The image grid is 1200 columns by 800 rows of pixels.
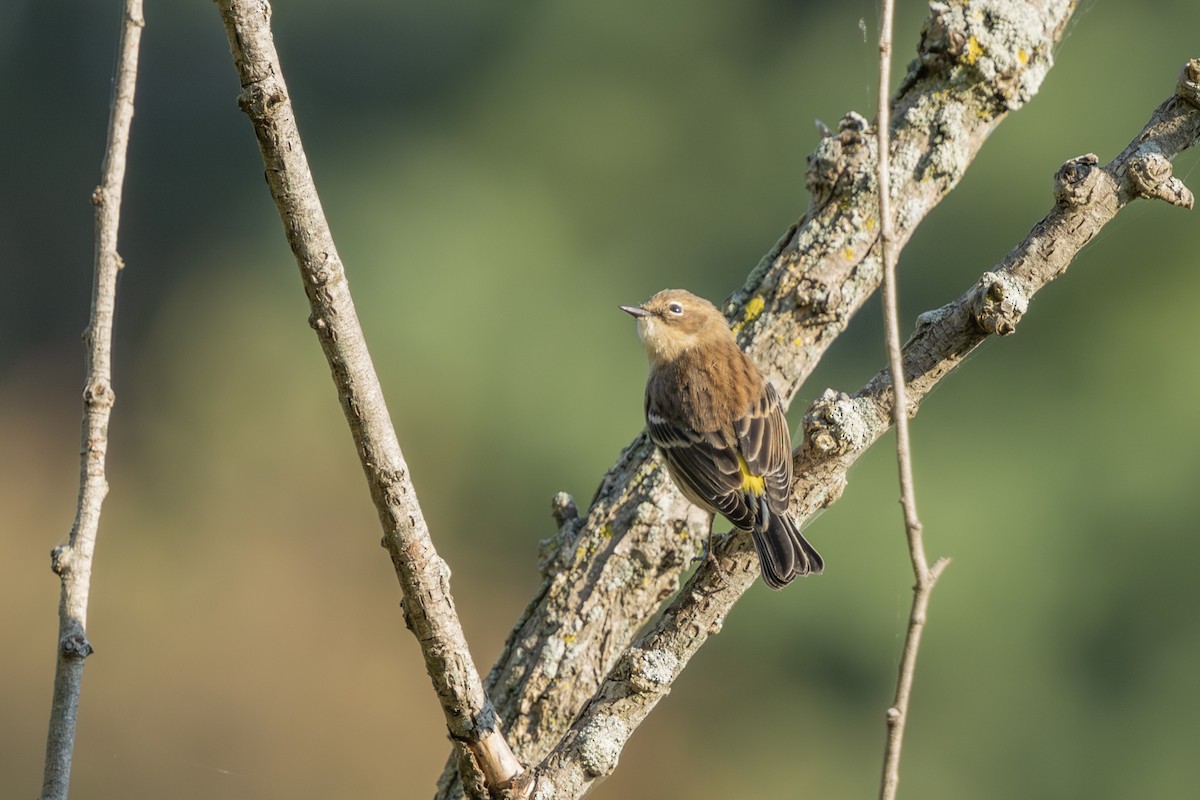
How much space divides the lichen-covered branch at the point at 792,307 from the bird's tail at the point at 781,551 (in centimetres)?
22

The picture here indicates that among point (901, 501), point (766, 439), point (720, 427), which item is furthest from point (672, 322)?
point (901, 501)

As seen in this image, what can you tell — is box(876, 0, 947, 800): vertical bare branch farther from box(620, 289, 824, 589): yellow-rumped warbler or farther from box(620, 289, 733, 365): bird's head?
box(620, 289, 733, 365): bird's head

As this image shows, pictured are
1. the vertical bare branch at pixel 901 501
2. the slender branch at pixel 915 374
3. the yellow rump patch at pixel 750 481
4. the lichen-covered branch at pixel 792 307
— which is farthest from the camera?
the yellow rump patch at pixel 750 481

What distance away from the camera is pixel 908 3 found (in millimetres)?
12180

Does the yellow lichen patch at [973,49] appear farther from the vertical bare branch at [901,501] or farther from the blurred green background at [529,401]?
the blurred green background at [529,401]

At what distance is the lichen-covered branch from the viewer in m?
3.77

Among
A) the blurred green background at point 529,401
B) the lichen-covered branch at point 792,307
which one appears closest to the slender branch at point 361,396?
the lichen-covered branch at point 792,307

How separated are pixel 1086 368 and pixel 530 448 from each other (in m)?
5.03

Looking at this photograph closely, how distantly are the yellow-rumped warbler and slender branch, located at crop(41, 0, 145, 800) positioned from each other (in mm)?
1645

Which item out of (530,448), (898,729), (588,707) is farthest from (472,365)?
(898,729)

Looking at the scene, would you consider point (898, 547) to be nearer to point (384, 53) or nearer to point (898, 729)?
point (898, 729)

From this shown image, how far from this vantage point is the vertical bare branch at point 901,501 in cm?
215

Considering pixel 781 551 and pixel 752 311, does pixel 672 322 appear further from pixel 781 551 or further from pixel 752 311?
pixel 781 551

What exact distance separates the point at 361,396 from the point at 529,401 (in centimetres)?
973
